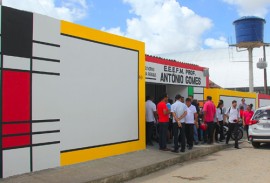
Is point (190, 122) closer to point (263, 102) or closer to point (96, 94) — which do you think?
point (96, 94)

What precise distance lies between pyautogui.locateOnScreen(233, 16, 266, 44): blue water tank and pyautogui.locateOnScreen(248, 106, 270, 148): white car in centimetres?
2080

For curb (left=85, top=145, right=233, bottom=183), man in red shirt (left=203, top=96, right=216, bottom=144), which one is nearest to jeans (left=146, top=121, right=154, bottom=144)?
curb (left=85, top=145, right=233, bottom=183)

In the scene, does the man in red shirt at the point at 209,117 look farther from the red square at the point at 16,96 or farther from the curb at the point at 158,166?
the red square at the point at 16,96

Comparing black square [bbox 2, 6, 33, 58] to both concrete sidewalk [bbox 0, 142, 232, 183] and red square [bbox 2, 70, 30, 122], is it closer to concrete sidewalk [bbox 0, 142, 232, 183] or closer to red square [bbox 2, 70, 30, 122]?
red square [bbox 2, 70, 30, 122]

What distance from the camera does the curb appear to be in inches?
305

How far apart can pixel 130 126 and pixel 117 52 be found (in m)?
2.11

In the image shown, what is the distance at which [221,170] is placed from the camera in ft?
29.7

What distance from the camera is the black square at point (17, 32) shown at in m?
7.20

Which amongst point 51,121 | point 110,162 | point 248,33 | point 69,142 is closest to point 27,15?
point 51,121

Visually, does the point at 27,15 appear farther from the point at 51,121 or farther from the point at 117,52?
the point at 117,52

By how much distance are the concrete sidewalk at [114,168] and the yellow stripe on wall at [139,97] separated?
21 cm

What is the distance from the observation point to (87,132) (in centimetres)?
921

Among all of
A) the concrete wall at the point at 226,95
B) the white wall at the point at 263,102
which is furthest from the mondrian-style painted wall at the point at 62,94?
the white wall at the point at 263,102

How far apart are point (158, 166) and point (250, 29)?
2584 centimetres
